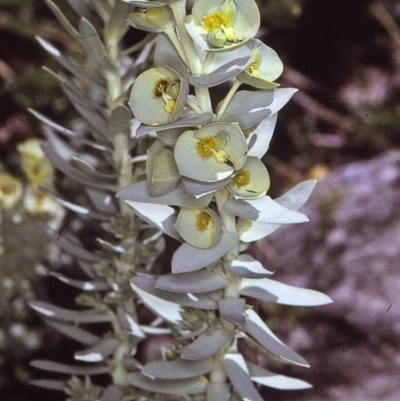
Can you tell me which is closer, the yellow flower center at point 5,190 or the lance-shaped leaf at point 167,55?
the lance-shaped leaf at point 167,55

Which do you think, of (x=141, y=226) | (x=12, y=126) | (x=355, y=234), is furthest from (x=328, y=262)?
(x=12, y=126)

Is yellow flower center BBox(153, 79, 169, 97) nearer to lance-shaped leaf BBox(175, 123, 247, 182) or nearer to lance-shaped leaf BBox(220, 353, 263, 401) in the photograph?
lance-shaped leaf BBox(175, 123, 247, 182)

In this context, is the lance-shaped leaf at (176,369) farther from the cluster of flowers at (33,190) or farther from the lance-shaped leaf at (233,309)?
the cluster of flowers at (33,190)

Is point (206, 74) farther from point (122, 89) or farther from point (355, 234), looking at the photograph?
point (355, 234)

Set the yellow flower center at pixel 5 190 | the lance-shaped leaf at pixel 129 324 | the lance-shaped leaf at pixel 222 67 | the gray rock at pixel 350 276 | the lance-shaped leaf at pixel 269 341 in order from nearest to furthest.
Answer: the lance-shaped leaf at pixel 222 67 < the lance-shaped leaf at pixel 269 341 < the lance-shaped leaf at pixel 129 324 < the gray rock at pixel 350 276 < the yellow flower center at pixel 5 190

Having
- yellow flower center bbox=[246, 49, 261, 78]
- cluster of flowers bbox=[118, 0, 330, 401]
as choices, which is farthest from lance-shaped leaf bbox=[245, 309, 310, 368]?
yellow flower center bbox=[246, 49, 261, 78]

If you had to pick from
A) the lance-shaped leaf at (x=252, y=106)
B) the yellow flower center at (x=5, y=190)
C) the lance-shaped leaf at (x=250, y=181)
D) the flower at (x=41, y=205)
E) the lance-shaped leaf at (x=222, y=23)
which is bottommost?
the flower at (x=41, y=205)

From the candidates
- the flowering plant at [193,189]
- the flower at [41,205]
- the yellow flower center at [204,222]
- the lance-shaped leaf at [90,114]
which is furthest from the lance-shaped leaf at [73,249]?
the flower at [41,205]
